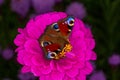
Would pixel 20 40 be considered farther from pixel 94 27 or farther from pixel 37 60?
pixel 94 27

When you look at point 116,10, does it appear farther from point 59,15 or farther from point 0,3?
point 59,15

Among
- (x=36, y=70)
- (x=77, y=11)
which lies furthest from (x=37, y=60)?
(x=77, y=11)

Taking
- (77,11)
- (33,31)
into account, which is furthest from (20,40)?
(77,11)

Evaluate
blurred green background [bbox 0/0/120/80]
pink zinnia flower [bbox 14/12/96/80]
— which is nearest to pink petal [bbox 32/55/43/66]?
pink zinnia flower [bbox 14/12/96/80]

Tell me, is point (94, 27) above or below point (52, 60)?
below

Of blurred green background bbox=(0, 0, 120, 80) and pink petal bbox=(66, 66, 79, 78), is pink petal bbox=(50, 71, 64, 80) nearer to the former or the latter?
pink petal bbox=(66, 66, 79, 78)

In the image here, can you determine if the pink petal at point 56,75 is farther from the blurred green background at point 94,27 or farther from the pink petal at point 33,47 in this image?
the blurred green background at point 94,27

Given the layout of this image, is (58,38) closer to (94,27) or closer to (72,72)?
(72,72)

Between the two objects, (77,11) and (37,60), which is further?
(77,11)
